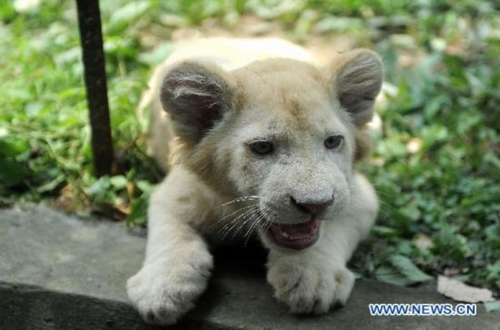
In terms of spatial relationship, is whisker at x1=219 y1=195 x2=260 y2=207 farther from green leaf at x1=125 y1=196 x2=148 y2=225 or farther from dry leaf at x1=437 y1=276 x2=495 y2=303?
dry leaf at x1=437 y1=276 x2=495 y2=303

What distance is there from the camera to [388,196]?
5898 mm

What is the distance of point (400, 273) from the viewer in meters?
5.04

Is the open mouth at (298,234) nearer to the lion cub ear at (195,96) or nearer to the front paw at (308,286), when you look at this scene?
the front paw at (308,286)

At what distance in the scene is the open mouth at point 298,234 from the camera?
173 inches

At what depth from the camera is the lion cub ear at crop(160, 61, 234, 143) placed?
452cm

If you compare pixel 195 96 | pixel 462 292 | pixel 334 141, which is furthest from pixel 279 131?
pixel 462 292

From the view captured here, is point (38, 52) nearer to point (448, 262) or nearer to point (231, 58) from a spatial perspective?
point (231, 58)

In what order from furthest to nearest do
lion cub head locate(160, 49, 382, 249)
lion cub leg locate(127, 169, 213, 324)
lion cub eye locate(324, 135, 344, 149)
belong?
lion cub eye locate(324, 135, 344, 149)
lion cub leg locate(127, 169, 213, 324)
lion cub head locate(160, 49, 382, 249)

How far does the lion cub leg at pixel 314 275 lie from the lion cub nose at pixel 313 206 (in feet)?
1.40

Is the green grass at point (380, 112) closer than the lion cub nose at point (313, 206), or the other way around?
the lion cub nose at point (313, 206)

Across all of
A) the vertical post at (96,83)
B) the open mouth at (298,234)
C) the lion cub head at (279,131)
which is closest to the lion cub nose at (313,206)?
the lion cub head at (279,131)

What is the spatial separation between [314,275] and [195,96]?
1.23 meters

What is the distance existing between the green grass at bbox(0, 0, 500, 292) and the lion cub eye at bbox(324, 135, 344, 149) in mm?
1014

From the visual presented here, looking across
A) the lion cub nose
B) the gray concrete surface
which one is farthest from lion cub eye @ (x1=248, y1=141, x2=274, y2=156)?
the gray concrete surface
